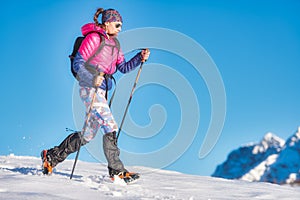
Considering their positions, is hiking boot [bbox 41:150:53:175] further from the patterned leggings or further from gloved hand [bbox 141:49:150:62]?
gloved hand [bbox 141:49:150:62]

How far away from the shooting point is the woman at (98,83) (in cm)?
610

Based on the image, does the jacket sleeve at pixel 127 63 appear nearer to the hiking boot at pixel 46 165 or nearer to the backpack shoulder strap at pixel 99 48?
the backpack shoulder strap at pixel 99 48

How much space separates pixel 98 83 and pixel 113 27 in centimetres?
110

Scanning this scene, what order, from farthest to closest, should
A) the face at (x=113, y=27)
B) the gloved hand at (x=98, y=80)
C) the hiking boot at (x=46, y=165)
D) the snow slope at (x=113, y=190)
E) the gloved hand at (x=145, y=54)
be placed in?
the gloved hand at (x=145, y=54) → the face at (x=113, y=27) → the hiking boot at (x=46, y=165) → the gloved hand at (x=98, y=80) → the snow slope at (x=113, y=190)

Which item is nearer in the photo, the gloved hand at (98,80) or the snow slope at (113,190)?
the snow slope at (113,190)

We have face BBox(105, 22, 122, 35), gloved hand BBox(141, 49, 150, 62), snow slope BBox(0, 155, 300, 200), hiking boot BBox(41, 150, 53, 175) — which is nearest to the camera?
snow slope BBox(0, 155, 300, 200)

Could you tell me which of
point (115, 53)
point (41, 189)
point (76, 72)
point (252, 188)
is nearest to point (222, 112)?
point (252, 188)

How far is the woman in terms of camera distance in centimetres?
610

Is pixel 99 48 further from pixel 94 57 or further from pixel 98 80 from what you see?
pixel 98 80

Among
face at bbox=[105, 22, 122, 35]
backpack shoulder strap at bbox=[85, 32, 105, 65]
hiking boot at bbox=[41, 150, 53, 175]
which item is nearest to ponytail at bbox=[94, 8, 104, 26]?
face at bbox=[105, 22, 122, 35]

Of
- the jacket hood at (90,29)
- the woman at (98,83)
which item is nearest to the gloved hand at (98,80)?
the woman at (98,83)

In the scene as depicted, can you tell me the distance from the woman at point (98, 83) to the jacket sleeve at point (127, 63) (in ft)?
0.54

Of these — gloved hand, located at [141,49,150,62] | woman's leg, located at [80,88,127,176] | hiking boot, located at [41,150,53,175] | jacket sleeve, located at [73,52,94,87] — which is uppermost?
gloved hand, located at [141,49,150,62]

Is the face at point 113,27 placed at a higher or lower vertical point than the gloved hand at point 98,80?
higher
